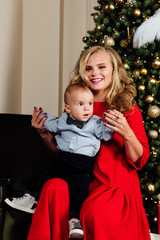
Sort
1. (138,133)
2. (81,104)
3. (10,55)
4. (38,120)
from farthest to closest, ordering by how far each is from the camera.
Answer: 1. (10,55)
2. (38,120)
3. (138,133)
4. (81,104)

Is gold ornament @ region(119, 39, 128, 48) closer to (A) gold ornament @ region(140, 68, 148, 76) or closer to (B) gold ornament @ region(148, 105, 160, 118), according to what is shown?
(A) gold ornament @ region(140, 68, 148, 76)

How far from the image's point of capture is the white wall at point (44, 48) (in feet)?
11.4

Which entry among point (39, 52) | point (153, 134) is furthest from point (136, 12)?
point (39, 52)

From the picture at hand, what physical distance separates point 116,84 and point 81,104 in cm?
43

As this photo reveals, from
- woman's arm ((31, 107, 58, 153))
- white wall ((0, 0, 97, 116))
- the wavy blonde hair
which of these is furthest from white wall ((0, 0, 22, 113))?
the wavy blonde hair

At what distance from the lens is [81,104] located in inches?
76.3

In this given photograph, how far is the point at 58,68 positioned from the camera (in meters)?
4.08

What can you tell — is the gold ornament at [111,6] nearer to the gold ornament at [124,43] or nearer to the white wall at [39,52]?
the gold ornament at [124,43]

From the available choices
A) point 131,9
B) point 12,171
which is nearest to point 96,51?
point 131,9

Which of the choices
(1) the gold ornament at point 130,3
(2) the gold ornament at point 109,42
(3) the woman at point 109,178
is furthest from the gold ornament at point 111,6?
(3) the woman at point 109,178

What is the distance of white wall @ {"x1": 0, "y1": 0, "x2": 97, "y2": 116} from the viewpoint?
11.4ft

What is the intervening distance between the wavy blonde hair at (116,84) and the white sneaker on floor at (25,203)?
2.67 ft

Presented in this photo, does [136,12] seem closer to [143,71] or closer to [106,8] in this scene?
[106,8]

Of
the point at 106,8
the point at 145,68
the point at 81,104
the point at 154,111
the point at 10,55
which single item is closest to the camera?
the point at 81,104
